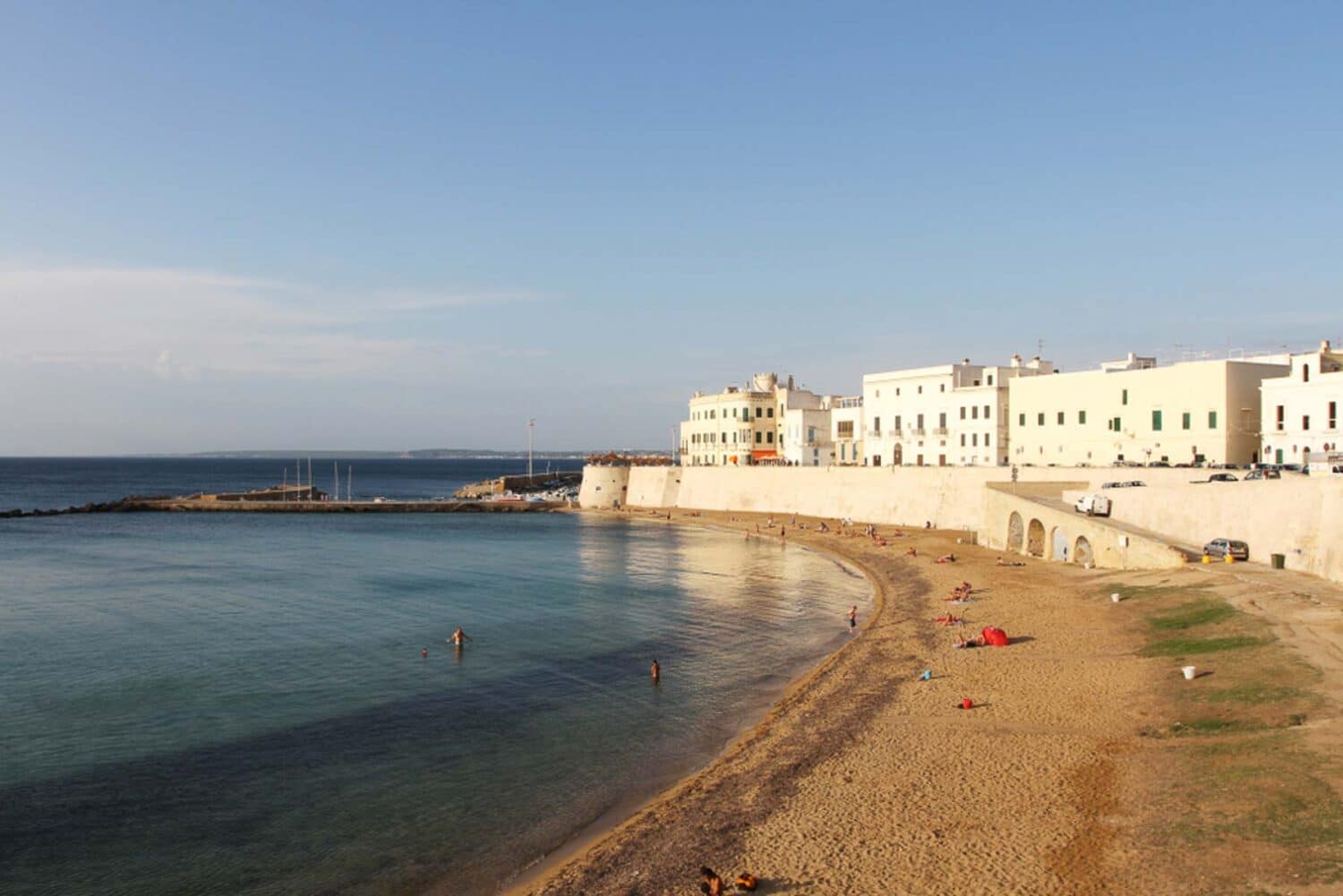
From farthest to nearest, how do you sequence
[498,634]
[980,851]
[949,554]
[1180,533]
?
[949,554] < [1180,533] < [498,634] < [980,851]

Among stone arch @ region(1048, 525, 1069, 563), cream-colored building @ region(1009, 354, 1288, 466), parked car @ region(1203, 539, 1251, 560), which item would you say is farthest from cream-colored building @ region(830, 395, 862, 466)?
parked car @ region(1203, 539, 1251, 560)

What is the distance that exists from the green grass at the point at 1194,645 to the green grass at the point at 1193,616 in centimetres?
131

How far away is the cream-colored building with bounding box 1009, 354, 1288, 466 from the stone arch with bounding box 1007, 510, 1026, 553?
11681 millimetres

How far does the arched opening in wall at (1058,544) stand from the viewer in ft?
154

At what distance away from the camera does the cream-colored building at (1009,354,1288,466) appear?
54.8m

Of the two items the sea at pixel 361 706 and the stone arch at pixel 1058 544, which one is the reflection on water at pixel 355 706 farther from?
the stone arch at pixel 1058 544

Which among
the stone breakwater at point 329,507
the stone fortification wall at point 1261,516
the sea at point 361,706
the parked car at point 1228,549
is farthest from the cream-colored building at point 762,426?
the parked car at point 1228,549

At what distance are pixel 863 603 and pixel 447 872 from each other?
30.4 metres

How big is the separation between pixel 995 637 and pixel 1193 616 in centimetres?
597

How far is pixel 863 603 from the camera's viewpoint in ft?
146

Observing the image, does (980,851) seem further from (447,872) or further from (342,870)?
(342,870)

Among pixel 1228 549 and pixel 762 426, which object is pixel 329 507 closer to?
pixel 762 426

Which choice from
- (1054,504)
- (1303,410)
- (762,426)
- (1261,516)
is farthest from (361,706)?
(762,426)

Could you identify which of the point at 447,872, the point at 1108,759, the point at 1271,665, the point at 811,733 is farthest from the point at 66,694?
the point at 1271,665
